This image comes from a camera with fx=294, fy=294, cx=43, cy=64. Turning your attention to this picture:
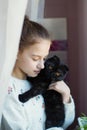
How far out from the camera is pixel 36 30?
989 millimetres

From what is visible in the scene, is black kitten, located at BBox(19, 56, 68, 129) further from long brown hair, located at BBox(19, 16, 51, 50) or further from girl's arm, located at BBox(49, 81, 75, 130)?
long brown hair, located at BBox(19, 16, 51, 50)

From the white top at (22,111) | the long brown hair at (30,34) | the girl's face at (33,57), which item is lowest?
the white top at (22,111)

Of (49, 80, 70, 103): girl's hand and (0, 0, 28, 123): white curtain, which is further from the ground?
(0, 0, 28, 123): white curtain

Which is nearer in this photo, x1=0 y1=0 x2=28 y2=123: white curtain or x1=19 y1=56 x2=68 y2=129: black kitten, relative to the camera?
x1=0 y1=0 x2=28 y2=123: white curtain

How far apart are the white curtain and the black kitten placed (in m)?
0.35

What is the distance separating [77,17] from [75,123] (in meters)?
0.46

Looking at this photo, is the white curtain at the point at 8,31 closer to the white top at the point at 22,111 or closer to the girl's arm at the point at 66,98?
the white top at the point at 22,111

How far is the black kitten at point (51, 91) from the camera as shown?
1068 millimetres

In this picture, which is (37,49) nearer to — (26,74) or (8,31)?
(26,74)

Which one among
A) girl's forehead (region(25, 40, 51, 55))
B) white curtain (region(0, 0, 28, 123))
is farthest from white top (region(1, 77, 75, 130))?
white curtain (region(0, 0, 28, 123))

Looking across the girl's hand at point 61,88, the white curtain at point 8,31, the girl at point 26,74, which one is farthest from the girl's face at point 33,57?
the white curtain at point 8,31

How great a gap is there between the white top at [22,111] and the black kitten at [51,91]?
0.07 ft

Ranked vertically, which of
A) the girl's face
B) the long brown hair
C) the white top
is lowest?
the white top

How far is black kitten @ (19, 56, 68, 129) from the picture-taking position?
1.07 metres
